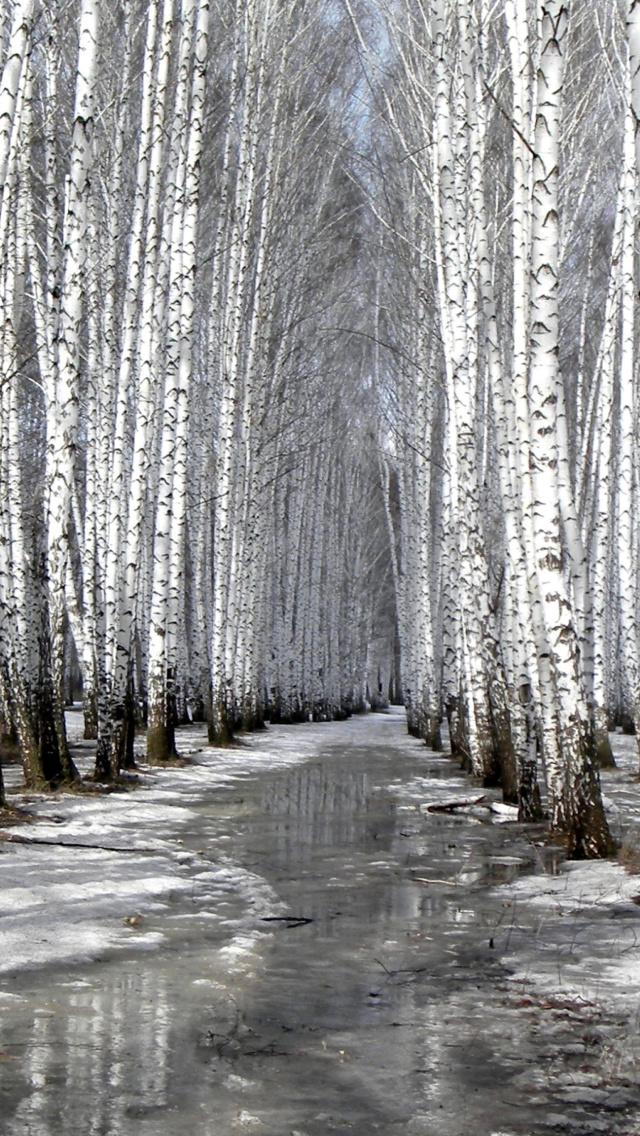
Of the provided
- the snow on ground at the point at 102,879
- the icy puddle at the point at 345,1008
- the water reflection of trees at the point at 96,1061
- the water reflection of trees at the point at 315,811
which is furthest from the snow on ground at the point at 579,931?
the water reflection of trees at the point at 315,811

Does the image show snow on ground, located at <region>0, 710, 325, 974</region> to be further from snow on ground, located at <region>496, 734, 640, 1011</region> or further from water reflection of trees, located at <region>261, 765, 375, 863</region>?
snow on ground, located at <region>496, 734, 640, 1011</region>

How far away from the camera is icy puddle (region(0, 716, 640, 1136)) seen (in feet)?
9.30

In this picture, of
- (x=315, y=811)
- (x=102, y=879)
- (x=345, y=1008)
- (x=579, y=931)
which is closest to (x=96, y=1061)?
(x=345, y=1008)

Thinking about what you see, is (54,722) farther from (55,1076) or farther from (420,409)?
(420,409)

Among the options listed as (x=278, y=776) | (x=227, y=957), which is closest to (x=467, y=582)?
(x=278, y=776)

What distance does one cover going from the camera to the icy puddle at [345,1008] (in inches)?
112

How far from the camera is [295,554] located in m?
28.4

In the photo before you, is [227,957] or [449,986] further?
[227,957]

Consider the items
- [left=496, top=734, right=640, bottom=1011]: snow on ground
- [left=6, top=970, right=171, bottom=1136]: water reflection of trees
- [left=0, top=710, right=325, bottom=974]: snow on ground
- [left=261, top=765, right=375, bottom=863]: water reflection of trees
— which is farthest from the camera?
[left=261, top=765, right=375, bottom=863]: water reflection of trees

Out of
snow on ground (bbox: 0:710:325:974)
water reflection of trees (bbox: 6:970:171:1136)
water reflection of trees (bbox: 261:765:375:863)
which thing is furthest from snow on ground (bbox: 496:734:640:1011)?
water reflection of trees (bbox: 261:765:375:863)

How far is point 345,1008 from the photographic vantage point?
376cm

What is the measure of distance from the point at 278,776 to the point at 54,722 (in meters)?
4.31

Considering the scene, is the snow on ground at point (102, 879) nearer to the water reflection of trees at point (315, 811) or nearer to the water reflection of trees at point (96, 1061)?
the water reflection of trees at point (96, 1061)

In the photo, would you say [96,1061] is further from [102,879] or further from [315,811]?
[315,811]
